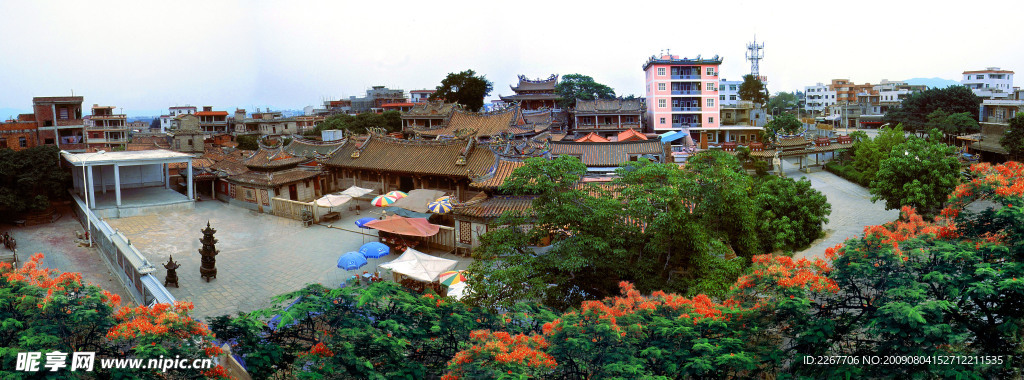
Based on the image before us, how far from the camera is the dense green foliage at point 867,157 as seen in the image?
92.7ft

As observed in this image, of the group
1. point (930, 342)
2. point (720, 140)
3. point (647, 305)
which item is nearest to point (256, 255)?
point (647, 305)

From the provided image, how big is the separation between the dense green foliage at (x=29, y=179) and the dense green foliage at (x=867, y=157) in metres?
36.4

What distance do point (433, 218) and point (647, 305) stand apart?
14.1 m

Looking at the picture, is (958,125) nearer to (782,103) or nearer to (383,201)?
(782,103)

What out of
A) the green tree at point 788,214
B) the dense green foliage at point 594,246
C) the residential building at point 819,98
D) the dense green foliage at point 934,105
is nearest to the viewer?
the dense green foliage at point 594,246

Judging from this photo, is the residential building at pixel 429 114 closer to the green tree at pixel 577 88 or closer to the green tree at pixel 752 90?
the green tree at pixel 577 88

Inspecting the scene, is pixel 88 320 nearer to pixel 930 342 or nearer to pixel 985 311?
pixel 930 342

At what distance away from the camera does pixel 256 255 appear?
19297 mm

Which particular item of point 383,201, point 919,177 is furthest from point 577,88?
point 919,177

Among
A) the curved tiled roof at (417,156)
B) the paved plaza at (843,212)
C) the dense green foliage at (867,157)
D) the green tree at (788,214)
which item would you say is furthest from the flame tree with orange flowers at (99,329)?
the dense green foliage at (867,157)

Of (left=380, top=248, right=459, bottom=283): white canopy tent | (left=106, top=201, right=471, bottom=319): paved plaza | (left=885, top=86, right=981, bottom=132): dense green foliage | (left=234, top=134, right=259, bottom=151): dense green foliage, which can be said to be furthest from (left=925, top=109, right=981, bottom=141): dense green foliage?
(left=234, top=134, right=259, bottom=151): dense green foliage

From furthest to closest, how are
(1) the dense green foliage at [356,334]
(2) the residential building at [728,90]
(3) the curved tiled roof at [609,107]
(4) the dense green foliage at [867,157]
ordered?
(2) the residential building at [728,90], (3) the curved tiled roof at [609,107], (4) the dense green foliage at [867,157], (1) the dense green foliage at [356,334]

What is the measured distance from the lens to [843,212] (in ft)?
80.6

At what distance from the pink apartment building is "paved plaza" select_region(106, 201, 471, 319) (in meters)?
26.0
